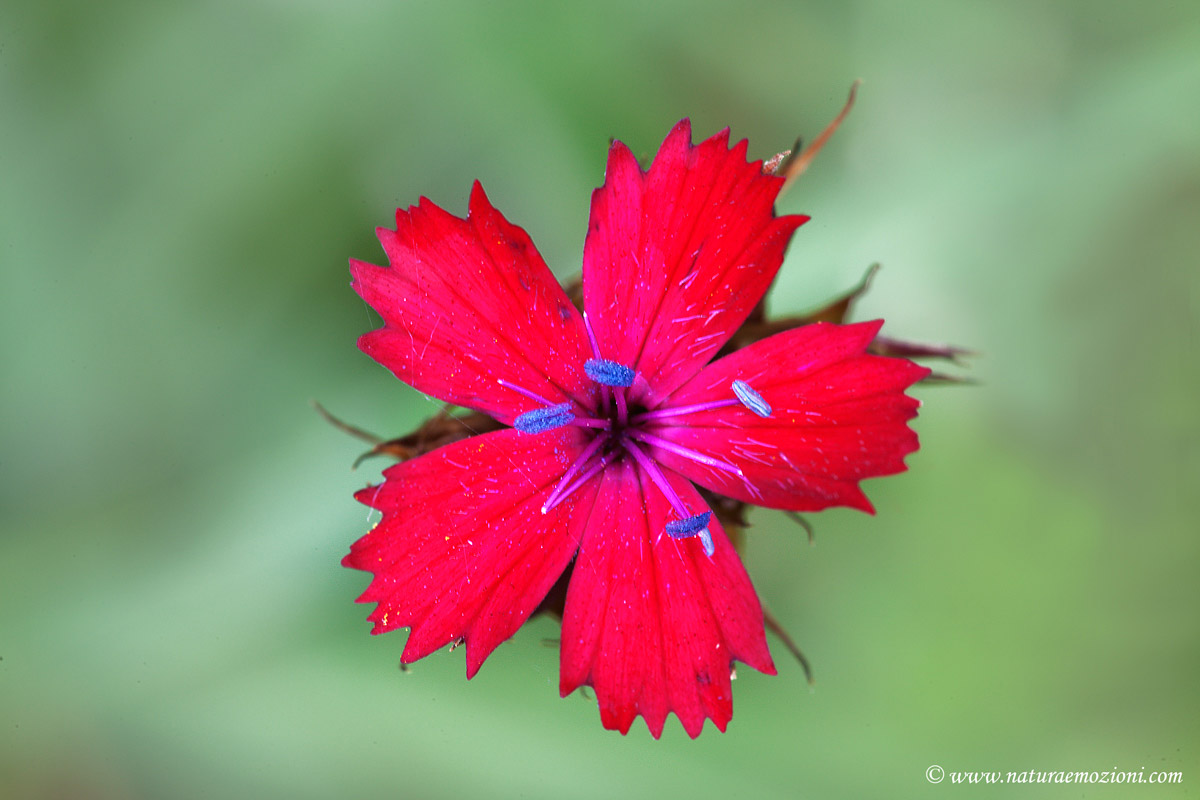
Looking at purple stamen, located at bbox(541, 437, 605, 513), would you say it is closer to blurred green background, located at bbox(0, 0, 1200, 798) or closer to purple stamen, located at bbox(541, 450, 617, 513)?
purple stamen, located at bbox(541, 450, 617, 513)

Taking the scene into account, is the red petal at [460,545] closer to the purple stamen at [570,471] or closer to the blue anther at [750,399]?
the purple stamen at [570,471]

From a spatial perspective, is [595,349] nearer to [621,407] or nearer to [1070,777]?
[621,407]

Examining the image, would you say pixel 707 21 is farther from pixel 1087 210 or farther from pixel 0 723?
pixel 0 723

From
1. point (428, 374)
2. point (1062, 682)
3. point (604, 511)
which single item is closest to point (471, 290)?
point (428, 374)

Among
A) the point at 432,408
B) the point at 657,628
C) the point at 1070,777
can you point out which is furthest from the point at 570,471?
the point at 1070,777

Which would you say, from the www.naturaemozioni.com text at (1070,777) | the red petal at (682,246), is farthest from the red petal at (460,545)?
the www.naturaemozioni.com text at (1070,777)

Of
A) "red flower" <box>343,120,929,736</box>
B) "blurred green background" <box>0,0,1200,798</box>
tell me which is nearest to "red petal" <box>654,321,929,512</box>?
"red flower" <box>343,120,929,736</box>
